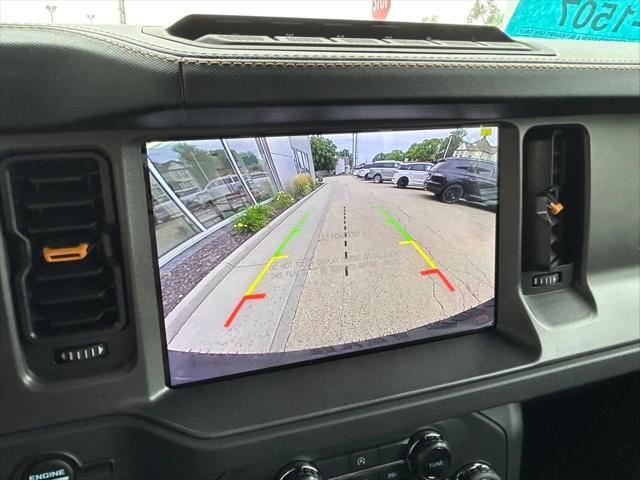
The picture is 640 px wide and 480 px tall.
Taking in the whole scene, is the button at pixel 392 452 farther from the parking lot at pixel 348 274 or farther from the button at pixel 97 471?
the button at pixel 97 471

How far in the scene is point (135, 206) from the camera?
3.38 feet

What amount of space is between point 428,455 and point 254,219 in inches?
30.6

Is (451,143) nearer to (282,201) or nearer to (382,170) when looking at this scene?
(382,170)

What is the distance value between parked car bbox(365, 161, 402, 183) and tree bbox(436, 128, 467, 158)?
0.40 feet

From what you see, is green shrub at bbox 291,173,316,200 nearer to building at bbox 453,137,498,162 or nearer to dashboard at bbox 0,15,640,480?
dashboard at bbox 0,15,640,480

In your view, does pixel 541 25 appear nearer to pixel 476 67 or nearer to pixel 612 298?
pixel 476 67

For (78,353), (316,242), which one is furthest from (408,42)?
(78,353)

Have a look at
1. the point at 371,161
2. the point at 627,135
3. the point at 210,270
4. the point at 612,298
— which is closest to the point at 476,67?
the point at 371,161

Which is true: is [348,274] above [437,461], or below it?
above

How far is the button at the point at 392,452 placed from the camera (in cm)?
128

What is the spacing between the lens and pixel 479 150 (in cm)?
133

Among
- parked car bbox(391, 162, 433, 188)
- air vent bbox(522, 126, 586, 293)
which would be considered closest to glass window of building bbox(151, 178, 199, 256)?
parked car bbox(391, 162, 433, 188)

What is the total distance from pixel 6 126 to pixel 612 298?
167 cm

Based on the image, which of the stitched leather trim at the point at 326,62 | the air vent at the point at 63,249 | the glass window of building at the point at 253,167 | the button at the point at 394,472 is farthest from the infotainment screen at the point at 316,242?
the button at the point at 394,472
